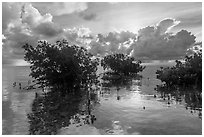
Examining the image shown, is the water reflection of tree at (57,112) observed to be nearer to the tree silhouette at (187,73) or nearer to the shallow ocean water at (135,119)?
the shallow ocean water at (135,119)

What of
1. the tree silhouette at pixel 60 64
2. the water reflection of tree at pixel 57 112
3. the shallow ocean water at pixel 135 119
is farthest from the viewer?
the tree silhouette at pixel 60 64

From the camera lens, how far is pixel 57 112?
40688 mm

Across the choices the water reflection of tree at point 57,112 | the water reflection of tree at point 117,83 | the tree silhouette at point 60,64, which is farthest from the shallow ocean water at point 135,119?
the tree silhouette at point 60,64

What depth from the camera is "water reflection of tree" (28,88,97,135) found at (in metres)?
32.7

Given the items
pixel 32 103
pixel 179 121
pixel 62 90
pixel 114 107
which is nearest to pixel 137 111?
pixel 114 107

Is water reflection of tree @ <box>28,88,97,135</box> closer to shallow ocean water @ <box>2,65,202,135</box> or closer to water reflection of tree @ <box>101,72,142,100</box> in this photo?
shallow ocean water @ <box>2,65,202,135</box>

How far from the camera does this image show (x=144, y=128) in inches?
1233

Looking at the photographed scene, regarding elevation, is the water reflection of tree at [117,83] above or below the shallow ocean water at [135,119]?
above

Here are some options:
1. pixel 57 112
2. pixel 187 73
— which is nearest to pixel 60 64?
pixel 57 112

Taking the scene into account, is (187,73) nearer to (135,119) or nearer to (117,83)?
(117,83)

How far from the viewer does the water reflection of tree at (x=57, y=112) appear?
107 ft

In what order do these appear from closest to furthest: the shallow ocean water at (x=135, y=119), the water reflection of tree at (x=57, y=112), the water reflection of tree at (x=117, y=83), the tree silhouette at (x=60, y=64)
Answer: the shallow ocean water at (x=135, y=119)
the water reflection of tree at (x=57, y=112)
the tree silhouette at (x=60, y=64)
the water reflection of tree at (x=117, y=83)

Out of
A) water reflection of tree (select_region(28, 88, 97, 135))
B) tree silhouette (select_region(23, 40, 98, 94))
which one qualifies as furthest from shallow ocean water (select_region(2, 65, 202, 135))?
tree silhouette (select_region(23, 40, 98, 94))

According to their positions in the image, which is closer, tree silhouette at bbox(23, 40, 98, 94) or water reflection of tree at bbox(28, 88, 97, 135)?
water reflection of tree at bbox(28, 88, 97, 135)
